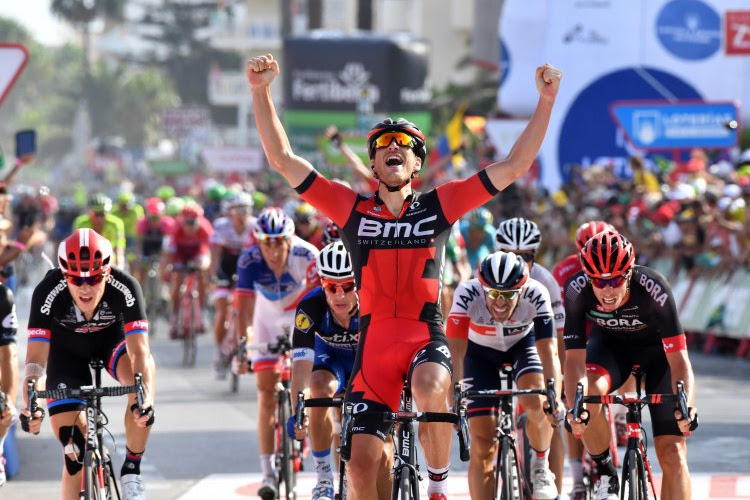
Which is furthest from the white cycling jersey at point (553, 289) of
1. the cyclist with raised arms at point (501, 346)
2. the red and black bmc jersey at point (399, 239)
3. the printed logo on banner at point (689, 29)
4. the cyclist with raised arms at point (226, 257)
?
the printed logo on banner at point (689, 29)

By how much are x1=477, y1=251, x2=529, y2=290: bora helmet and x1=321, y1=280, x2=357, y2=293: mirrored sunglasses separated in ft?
2.53

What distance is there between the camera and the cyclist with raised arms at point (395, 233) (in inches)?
300

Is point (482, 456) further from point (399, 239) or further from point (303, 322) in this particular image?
point (399, 239)

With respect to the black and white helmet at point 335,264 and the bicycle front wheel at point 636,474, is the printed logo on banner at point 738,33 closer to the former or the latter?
the black and white helmet at point 335,264

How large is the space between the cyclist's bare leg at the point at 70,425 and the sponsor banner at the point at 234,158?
42.2 meters

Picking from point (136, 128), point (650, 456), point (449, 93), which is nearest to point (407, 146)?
point (650, 456)

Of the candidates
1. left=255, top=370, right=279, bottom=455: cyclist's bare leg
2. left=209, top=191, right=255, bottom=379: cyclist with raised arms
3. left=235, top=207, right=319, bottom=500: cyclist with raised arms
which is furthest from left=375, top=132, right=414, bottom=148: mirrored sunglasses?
left=209, top=191, right=255, bottom=379: cyclist with raised arms

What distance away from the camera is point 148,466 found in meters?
13.3

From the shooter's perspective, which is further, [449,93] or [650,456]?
[449,93]

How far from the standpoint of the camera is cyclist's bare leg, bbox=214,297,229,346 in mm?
18188

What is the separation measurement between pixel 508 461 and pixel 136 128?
5072 inches

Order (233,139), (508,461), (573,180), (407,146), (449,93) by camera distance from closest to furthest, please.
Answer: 1. (407,146)
2. (508,461)
3. (573,180)
4. (449,93)
5. (233,139)

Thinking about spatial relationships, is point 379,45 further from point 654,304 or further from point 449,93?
point 654,304

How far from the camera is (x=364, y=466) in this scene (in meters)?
7.39
